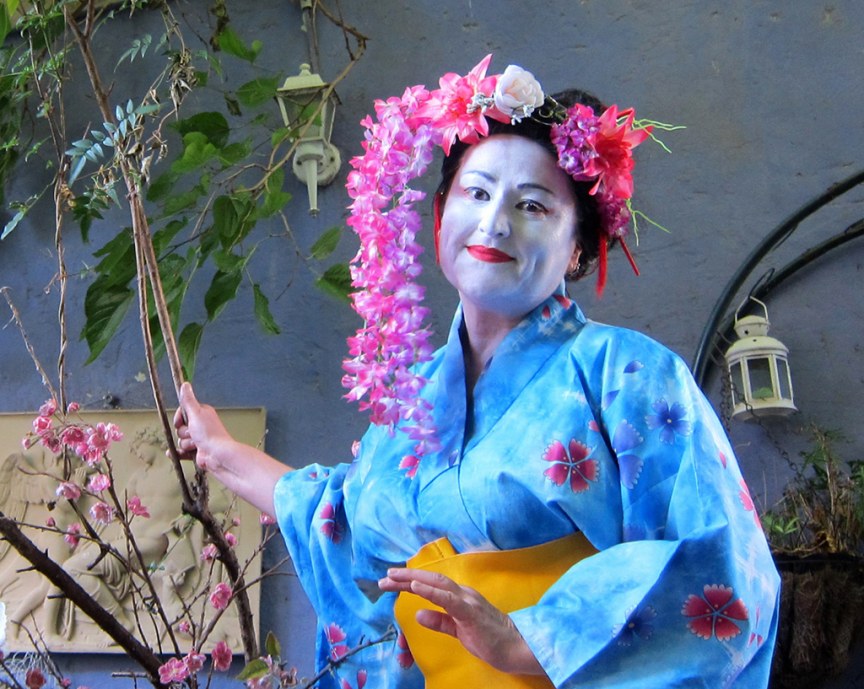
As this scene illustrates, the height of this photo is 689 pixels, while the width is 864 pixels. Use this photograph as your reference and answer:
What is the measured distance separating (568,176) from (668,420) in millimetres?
268

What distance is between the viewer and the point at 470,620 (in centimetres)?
82

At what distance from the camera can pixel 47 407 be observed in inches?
48.3

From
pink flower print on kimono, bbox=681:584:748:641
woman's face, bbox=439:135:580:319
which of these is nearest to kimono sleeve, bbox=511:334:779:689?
pink flower print on kimono, bbox=681:584:748:641

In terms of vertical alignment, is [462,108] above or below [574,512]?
above

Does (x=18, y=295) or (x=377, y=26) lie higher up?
(x=377, y=26)

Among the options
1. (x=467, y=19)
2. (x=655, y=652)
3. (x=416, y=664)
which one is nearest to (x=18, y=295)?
(x=467, y=19)

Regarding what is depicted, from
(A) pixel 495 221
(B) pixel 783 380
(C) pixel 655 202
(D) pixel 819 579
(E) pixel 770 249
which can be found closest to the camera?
(A) pixel 495 221

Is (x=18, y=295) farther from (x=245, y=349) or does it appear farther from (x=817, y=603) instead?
(x=817, y=603)

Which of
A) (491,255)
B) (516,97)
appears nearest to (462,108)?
(516,97)

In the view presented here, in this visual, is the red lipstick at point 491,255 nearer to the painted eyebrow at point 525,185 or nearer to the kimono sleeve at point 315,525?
the painted eyebrow at point 525,185

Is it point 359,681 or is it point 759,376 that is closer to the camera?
point 359,681

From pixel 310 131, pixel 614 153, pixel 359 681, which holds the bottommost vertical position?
pixel 359 681

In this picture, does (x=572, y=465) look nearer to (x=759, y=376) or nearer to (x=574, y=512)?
(x=574, y=512)

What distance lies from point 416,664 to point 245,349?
129cm
